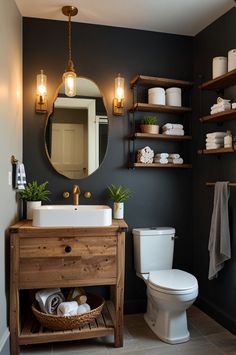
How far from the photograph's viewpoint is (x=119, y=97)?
2.74 metres

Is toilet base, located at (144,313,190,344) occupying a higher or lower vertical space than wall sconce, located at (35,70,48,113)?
lower

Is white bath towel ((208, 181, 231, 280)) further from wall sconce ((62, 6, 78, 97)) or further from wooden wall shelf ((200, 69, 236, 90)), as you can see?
wall sconce ((62, 6, 78, 97))

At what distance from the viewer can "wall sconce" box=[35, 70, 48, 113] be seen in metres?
2.57

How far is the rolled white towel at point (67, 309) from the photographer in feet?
7.21

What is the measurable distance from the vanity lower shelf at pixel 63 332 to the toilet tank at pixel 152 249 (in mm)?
534

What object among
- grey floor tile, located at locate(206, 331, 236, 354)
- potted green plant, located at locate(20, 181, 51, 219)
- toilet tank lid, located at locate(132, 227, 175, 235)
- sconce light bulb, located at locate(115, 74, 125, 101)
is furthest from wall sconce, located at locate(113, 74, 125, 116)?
grey floor tile, located at locate(206, 331, 236, 354)

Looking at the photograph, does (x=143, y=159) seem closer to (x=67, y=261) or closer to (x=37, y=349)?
(x=67, y=261)

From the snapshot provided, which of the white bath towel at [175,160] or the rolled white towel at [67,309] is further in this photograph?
the white bath towel at [175,160]

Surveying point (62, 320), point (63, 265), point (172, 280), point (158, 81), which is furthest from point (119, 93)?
point (62, 320)

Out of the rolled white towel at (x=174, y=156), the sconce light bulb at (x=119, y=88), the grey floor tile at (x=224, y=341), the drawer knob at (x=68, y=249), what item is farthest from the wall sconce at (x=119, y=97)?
the grey floor tile at (x=224, y=341)

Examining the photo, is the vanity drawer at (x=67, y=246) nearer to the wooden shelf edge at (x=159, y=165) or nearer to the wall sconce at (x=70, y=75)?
the wooden shelf edge at (x=159, y=165)

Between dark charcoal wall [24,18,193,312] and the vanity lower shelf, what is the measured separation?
1.82ft

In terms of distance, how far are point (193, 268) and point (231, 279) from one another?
590 mm

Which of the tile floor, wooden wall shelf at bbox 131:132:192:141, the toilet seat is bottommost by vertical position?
the tile floor
